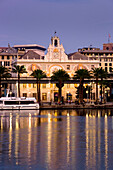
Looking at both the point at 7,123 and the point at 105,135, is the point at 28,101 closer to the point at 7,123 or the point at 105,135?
the point at 7,123

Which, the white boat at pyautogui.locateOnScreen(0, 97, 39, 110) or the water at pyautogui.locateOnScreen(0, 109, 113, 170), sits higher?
the white boat at pyautogui.locateOnScreen(0, 97, 39, 110)

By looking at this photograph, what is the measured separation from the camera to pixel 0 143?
6378 centimetres

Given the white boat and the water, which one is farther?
the white boat

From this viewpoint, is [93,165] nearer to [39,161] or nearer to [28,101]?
[39,161]

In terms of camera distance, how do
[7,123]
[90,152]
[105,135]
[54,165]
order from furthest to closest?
[7,123] → [105,135] → [90,152] → [54,165]

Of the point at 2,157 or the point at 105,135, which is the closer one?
the point at 2,157

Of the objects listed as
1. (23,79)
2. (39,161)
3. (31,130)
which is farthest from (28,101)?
(39,161)

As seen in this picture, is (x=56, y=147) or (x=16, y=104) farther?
(x=16, y=104)

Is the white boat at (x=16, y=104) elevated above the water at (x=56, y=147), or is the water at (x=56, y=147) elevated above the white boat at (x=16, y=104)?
the white boat at (x=16, y=104)

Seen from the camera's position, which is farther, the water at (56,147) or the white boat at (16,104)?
the white boat at (16,104)

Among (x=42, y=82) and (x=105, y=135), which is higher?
(x=42, y=82)

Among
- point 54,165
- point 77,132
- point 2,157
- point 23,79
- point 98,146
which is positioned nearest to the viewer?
point 54,165

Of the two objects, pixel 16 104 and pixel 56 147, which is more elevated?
pixel 16 104

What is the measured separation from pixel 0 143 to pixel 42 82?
5333 inches
